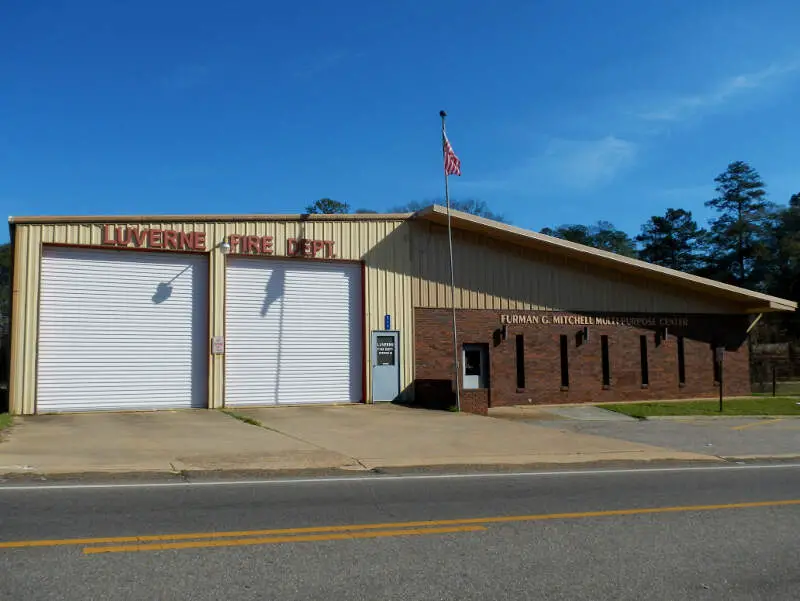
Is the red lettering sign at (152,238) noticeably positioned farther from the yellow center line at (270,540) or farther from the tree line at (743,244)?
the tree line at (743,244)

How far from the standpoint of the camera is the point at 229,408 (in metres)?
20.8

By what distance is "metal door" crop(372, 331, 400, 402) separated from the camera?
22.9m

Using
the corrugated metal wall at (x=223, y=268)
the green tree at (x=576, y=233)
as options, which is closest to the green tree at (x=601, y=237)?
the green tree at (x=576, y=233)

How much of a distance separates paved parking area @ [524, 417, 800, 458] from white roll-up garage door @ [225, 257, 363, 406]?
6301mm

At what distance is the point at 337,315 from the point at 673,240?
2971 inches

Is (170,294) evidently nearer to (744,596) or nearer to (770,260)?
(744,596)

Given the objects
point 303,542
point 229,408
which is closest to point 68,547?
point 303,542

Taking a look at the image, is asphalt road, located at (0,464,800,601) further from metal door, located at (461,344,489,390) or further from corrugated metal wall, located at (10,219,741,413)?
metal door, located at (461,344,489,390)

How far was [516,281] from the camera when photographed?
25.3 meters

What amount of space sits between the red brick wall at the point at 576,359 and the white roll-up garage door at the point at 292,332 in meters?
2.36

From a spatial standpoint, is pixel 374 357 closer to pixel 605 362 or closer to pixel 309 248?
pixel 309 248

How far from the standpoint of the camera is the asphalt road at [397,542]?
520cm

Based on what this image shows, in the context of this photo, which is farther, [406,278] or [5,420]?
[406,278]

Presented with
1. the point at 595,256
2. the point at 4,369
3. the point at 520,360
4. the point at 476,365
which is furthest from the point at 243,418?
the point at 595,256
